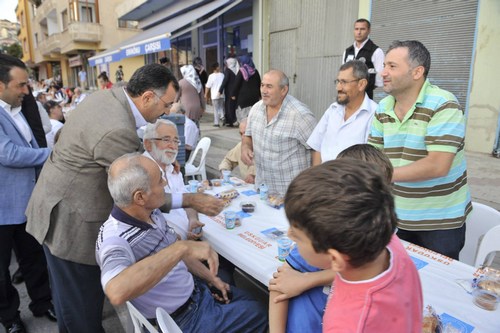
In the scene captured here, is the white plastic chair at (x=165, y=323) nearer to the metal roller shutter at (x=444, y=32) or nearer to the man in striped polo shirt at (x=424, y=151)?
the man in striped polo shirt at (x=424, y=151)

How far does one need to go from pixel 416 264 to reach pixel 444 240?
0.37m

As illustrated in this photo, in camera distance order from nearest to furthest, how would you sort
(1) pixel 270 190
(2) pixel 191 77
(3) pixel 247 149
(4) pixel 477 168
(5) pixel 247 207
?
1. (5) pixel 247 207
2. (1) pixel 270 190
3. (3) pixel 247 149
4. (4) pixel 477 168
5. (2) pixel 191 77

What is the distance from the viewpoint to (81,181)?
5.97 ft

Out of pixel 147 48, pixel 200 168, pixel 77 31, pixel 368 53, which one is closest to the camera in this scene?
pixel 368 53

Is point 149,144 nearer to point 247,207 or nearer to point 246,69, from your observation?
point 247,207

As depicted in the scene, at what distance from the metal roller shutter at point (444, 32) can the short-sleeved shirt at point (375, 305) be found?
201 inches

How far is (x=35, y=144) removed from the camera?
104 inches

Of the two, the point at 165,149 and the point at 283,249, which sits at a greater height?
the point at 165,149

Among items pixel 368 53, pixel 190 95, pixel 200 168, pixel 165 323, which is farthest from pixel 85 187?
pixel 190 95

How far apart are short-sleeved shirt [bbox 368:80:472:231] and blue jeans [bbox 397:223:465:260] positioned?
0.05 metres

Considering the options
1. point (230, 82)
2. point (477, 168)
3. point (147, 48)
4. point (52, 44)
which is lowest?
point (477, 168)

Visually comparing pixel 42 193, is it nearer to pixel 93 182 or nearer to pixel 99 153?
pixel 93 182

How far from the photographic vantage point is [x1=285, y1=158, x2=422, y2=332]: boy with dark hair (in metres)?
0.74

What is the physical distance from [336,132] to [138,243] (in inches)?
71.2
